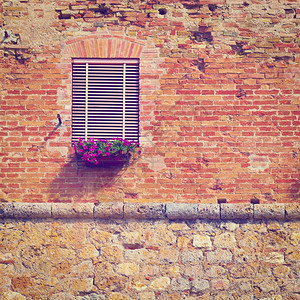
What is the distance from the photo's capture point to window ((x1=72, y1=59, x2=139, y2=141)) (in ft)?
20.6

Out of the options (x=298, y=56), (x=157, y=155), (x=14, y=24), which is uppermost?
(x=14, y=24)

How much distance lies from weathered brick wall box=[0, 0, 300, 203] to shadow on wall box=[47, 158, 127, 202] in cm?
1

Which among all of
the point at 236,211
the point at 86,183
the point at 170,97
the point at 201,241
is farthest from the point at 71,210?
the point at 236,211

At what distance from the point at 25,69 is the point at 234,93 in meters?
3.11

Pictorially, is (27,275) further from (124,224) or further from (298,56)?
(298,56)

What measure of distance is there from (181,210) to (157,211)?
33 centimetres

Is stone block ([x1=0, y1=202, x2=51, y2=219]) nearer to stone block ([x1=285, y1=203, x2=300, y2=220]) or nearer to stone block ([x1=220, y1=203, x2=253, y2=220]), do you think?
stone block ([x1=220, y1=203, x2=253, y2=220])

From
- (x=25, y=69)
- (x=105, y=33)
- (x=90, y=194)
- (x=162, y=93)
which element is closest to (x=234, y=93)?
(x=162, y=93)

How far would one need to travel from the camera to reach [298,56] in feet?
20.6

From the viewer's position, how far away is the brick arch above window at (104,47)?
6.30m

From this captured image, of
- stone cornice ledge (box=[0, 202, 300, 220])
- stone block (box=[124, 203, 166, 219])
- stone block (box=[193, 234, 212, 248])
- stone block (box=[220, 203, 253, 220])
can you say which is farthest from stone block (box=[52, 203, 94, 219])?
stone block (box=[220, 203, 253, 220])

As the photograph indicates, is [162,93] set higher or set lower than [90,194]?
higher

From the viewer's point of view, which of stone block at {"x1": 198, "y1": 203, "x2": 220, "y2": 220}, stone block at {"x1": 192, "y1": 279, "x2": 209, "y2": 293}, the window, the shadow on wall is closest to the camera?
stone block at {"x1": 192, "y1": 279, "x2": 209, "y2": 293}

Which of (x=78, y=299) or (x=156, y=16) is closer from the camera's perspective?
(x=78, y=299)
